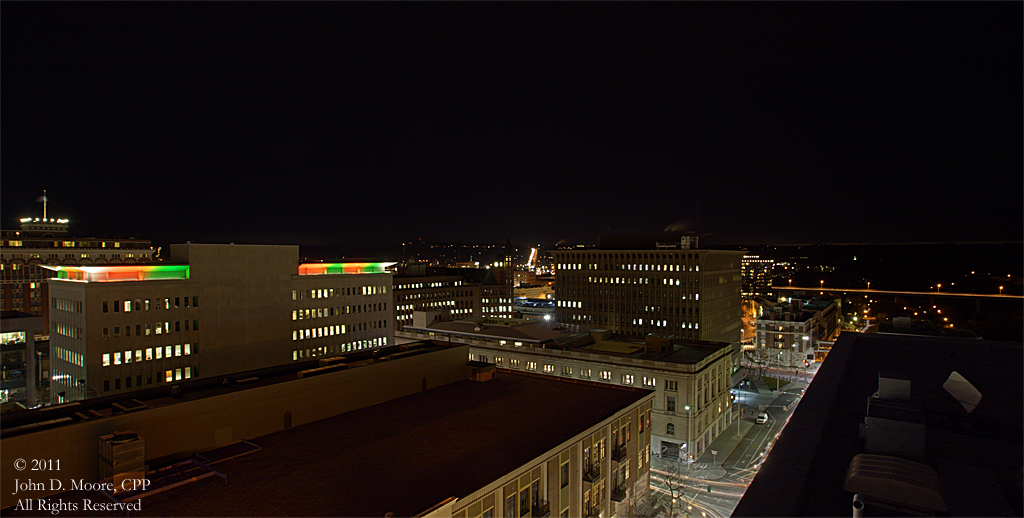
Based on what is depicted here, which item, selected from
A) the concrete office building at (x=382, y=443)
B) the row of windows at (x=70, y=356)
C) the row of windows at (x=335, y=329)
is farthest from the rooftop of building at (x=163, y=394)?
the row of windows at (x=335, y=329)

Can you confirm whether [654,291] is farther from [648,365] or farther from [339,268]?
[339,268]

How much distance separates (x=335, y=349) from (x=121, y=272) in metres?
30.4

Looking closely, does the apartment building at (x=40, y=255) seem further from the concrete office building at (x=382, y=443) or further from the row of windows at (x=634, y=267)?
the row of windows at (x=634, y=267)

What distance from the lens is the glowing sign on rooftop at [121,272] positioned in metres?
55.2

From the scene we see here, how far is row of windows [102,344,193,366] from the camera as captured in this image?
53625mm

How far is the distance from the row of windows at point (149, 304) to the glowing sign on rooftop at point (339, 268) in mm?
19290

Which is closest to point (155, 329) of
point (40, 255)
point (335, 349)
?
point (335, 349)

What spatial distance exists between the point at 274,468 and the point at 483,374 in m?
23.4

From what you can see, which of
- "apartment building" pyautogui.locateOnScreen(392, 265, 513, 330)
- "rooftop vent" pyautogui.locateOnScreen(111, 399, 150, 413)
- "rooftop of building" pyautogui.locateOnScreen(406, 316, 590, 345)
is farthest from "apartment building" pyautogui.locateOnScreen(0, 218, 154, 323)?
"rooftop vent" pyautogui.locateOnScreen(111, 399, 150, 413)

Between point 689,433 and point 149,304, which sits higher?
point 149,304

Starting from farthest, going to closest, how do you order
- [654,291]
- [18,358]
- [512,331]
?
1. [654,291]
2. [512,331]
3. [18,358]

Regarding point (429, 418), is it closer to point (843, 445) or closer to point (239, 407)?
point (239, 407)

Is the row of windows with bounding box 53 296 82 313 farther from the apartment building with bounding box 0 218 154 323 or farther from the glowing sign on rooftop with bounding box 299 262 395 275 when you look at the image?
the apartment building with bounding box 0 218 154 323

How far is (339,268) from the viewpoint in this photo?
83250 millimetres
